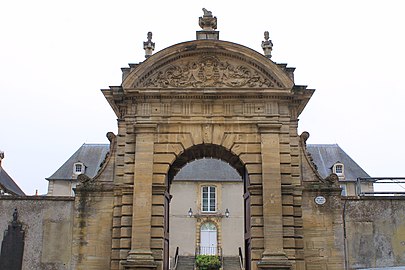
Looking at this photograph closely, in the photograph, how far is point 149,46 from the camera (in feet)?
38.1

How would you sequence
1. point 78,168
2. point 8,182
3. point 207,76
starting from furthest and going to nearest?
point 78,168, point 8,182, point 207,76

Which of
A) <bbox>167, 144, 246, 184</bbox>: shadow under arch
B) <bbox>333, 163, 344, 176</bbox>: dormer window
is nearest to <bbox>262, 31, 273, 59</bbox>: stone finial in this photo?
<bbox>167, 144, 246, 184</bbox>: shadow under arch

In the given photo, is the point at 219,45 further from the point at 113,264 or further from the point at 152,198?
the point at 113,264

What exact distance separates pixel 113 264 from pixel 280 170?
4087mm

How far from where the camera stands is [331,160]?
29.0m

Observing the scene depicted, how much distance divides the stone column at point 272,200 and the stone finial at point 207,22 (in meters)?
2.92

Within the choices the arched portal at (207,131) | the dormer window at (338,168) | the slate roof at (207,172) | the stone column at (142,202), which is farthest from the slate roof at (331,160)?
the stone column at (142,202)

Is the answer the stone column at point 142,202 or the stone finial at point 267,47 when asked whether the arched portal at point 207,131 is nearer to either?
the stone column at point 142,202

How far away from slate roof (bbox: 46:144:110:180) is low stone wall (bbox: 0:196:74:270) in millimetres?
17659

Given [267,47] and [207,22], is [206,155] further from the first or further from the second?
[207,22]

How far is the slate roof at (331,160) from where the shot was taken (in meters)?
28.4

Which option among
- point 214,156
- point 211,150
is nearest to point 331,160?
point 214,156

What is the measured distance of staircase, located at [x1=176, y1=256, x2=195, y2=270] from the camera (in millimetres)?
24078

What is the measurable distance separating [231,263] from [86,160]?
1127 cm
